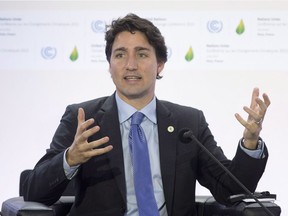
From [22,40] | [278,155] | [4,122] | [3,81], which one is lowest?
[278,155]

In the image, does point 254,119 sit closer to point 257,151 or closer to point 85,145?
point 257,151

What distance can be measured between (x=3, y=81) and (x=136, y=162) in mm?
1471

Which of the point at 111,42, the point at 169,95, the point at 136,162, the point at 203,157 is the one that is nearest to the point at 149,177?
the point at 136,162

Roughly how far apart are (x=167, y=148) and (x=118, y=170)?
0.25 m

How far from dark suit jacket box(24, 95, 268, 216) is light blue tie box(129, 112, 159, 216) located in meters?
0.06

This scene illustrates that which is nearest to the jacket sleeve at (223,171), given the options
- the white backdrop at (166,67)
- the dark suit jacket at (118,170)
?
the dark suit jacket at (118,170)

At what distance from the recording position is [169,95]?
3.92 m

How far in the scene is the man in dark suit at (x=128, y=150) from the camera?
2.69m

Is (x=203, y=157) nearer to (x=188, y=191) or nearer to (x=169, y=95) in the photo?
(x=188, y=191)

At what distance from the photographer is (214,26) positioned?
394 centimetres

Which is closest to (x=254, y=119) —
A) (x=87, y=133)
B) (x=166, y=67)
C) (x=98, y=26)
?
(x=87, y=133)

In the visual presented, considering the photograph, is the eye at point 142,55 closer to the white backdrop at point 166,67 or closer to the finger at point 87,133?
the finger at point 87,133

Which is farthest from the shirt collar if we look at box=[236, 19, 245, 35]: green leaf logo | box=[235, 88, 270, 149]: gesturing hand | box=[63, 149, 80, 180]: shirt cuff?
box=[236, 19, 245, 35]: green leaf logo

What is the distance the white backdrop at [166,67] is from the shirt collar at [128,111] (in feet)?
3.15
